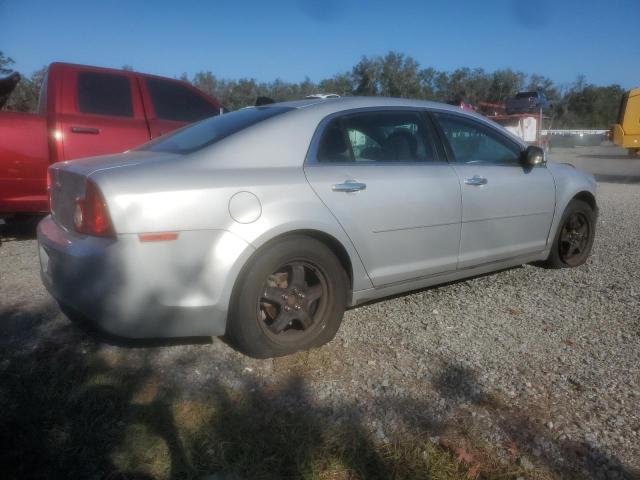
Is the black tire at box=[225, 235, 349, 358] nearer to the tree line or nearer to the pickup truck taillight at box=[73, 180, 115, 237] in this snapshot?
the pickup truck taillight at box=[73, 180, 115, 237]

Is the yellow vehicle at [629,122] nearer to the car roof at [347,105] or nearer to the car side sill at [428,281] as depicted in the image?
the car side sill at [428,281]

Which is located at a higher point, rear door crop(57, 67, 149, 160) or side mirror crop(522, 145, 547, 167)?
rear door crop(57, 67, 149, 160)

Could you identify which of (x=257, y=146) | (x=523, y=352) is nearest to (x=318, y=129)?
(x=257, y=146)

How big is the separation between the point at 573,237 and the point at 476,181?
5.28 ft

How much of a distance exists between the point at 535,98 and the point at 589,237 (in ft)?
63.6

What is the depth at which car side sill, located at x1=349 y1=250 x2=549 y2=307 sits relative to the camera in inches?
140

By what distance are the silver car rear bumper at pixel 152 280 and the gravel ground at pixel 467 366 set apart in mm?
357

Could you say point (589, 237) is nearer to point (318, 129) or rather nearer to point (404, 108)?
point (404, 108)

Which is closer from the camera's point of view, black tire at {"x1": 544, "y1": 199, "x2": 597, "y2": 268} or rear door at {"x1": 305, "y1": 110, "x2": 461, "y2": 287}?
rear door at {"x1": 305, "y1": 110, "x2": 461, "y2": 287}

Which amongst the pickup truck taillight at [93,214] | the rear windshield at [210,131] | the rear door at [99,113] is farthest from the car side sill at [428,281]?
the rear door at [99,113]

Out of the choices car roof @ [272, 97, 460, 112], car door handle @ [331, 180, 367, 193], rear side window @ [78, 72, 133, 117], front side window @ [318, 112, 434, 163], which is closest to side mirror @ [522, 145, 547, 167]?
car roof @ [272, 97, 460, 112]

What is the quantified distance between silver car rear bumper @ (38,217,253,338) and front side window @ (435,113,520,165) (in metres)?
1.93

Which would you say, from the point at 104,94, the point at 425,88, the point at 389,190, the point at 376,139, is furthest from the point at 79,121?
the point at 425,88

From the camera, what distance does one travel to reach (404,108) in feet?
12.9
